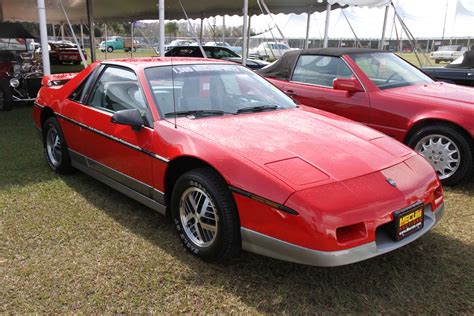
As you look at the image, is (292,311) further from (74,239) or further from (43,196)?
(43,196)

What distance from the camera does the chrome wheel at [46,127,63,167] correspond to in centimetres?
463

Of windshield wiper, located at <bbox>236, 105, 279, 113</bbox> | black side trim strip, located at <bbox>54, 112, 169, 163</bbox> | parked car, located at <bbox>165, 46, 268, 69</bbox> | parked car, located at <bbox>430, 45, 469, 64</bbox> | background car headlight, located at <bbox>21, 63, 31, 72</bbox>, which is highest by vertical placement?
parked car, located at <bbox>430, 45, 469, 64</bbox>

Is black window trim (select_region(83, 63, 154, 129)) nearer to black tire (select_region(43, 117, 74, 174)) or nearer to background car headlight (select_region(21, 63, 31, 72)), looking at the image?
black tire (select_region(43, 117, 74, 174))

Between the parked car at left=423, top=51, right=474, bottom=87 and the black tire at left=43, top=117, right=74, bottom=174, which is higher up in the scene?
the parked car at left=423, top=51, right=474, bottom=87

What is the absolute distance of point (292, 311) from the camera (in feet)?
8.04

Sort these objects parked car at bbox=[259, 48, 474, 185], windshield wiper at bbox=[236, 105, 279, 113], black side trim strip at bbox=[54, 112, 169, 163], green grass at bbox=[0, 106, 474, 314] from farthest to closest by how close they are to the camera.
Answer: parked car at bbox=[259, 48, 474, 185]
windshield wiper at bbox=[236, 105, 279, 113]
black side trim strip at bbox=[54, 112, 169, 163]
green grass at bbox=[0, 106, 474, 314]

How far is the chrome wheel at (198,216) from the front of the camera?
9.21ft

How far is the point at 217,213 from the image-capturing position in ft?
8.84

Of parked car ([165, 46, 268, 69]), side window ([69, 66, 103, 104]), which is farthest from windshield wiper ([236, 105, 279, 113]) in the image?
parked car ([165, 46, 268, 69])

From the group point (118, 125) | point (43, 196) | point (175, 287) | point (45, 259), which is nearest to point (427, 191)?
point (175, 287)

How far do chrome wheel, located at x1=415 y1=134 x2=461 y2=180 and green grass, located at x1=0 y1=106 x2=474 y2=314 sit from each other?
2.73 ft

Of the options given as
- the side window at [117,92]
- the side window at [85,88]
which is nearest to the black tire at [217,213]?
the side window at [117,92]

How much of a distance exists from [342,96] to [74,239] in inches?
142

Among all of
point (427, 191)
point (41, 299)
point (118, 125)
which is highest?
point (118, 125)
